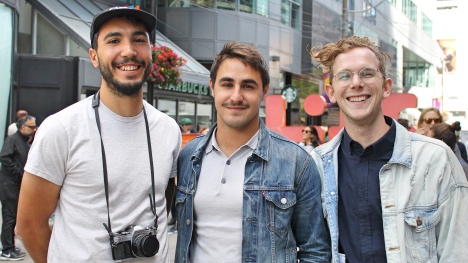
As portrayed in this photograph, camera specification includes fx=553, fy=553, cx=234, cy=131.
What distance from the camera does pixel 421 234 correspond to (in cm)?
269

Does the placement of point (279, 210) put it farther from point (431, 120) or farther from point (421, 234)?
point (431, 120)

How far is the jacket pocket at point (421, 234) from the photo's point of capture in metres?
2.67

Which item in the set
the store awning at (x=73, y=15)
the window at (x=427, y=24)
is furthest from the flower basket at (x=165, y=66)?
the window at (x=427, y=24)

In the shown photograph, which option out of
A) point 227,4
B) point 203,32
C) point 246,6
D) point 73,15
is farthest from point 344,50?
point 246,6

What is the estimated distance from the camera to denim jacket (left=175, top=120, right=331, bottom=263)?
2.86 m

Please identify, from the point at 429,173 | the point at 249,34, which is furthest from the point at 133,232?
the point at 249,34

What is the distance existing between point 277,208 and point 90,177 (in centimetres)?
97

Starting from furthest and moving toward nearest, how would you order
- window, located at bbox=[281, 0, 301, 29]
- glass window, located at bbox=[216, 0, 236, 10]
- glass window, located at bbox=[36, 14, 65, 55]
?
window, located at bbox=[281, 0, 301, 29] < glass window, located at bbox=[216, 0, 236, 10] < glass window, located at bbox=[36, 14, 65, 55]

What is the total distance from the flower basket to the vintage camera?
11.1 metres

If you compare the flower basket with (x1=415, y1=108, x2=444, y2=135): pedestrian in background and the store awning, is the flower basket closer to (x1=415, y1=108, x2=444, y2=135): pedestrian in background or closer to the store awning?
the store awning

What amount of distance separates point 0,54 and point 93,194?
473 inches

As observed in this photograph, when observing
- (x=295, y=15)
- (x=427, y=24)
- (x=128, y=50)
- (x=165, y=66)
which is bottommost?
(x=128, y=50)

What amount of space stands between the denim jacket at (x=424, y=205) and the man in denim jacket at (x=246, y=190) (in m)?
0.28

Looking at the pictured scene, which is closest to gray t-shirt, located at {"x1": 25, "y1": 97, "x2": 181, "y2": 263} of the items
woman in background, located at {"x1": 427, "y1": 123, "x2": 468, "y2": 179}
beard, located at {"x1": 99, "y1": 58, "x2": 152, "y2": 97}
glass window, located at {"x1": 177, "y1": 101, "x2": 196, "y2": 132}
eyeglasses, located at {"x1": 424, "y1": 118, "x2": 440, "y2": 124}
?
beard, located at {"x1": 99, "y1": 58, "x2": 152, "y2": 97}
